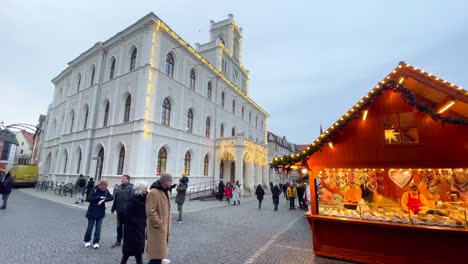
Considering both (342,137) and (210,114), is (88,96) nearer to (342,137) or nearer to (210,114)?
(210,114)

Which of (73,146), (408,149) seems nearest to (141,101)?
(73,146)

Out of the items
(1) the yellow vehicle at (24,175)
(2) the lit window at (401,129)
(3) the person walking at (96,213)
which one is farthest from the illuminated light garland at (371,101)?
(1) the yellow vehicle at (24,175)

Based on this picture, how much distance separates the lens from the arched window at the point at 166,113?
18878mm

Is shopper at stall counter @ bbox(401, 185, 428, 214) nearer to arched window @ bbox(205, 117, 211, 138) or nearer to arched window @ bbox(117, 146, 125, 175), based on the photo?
arched window @ bbox(117, 146, 125, 175)

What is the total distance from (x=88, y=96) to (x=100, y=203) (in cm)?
2091

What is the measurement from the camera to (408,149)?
541 centimetres

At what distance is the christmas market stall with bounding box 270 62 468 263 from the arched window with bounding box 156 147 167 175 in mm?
13749

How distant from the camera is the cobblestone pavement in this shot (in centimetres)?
525

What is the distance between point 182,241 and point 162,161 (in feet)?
40.9

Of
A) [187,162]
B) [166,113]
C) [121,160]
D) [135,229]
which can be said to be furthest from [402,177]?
[121,160]

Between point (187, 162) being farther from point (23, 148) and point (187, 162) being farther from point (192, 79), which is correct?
point (23, 148)

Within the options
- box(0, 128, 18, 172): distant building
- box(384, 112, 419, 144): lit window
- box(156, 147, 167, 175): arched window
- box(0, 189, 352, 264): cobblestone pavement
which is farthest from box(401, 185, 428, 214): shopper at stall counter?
box(0, 128, 18, 172): distant building

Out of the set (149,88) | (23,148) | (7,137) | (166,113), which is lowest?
(23,148)

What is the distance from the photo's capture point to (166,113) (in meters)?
19.2
